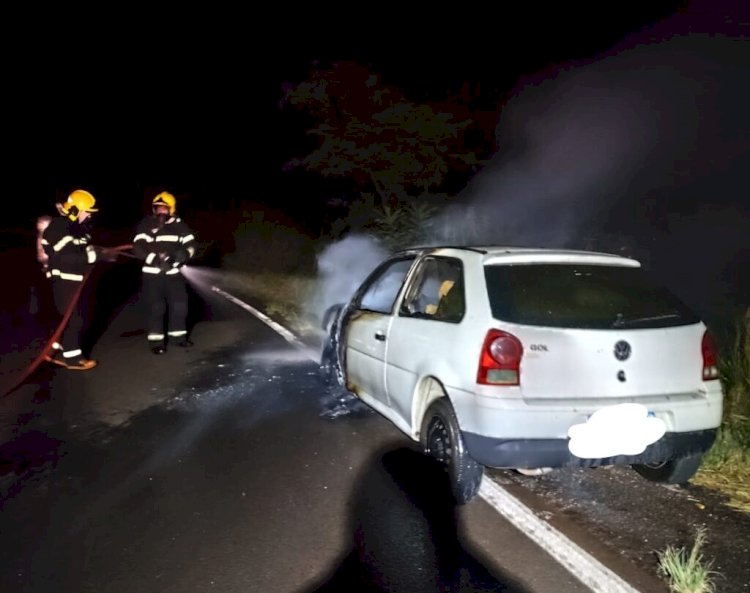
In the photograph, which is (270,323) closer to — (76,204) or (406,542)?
(76,204)

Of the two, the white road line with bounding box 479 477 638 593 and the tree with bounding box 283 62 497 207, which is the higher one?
the tree with bounding box 283 62 497 207

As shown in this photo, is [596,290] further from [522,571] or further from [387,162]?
[387,162]

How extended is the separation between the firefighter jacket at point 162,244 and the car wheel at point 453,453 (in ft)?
15.9

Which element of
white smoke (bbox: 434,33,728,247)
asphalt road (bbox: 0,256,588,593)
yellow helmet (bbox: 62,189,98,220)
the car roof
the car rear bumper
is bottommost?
asphalt road (bbox: 0,256,588,593)

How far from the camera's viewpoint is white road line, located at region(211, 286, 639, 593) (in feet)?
10.7

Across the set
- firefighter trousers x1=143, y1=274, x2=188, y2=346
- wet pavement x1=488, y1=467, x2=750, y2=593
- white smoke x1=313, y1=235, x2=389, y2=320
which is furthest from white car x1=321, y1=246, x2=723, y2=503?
white smoke x1=313, y1=235, x2=389, y2=320

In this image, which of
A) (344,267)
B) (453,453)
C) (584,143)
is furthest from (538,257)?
(584,143)

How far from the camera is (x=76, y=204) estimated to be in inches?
303

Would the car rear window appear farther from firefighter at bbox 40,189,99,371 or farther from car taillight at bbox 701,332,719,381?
firefighter at bbox 40,189,99,371

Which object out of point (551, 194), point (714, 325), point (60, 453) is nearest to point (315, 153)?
point (551, 194)

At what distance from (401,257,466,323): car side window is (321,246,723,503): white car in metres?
0.02

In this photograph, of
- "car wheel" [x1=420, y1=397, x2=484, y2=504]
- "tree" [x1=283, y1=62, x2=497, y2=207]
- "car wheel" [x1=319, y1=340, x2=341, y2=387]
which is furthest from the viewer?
"tree" [x1=283, y1=62, x2=497, y2=207]

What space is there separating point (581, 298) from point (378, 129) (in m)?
10.1

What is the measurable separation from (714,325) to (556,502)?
4166 mm
